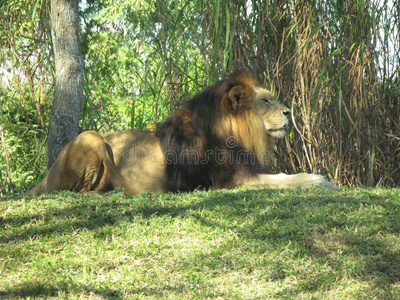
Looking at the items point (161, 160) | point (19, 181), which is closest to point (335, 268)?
point (161, 160)

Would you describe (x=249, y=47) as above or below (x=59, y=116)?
above

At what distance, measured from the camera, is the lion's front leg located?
4.71 meters

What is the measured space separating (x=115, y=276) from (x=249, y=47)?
3890 millimetres

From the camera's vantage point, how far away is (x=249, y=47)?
19.7 ft

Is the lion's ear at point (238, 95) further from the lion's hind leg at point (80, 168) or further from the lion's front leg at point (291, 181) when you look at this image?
the lion's hind leg at point (80, 168)

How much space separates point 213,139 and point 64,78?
73.5 inches

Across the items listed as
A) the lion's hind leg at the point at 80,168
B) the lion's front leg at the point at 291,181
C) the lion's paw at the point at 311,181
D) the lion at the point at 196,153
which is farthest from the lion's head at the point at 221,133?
the lion's hind leg at the point at 80,168

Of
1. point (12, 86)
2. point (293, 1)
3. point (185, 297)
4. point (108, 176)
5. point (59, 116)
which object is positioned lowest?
point (185, 297)

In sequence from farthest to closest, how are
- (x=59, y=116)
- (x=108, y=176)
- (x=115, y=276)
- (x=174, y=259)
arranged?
(x=59, y=116), (x=108, y=176), (x=174, y=259), (x=115, y=276)

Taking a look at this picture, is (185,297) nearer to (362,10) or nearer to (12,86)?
(362,10)

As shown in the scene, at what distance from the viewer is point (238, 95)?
16.7 feet

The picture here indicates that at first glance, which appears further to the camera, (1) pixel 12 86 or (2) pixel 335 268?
(1) pixel 12 86

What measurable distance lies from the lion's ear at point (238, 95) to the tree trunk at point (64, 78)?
175 cm

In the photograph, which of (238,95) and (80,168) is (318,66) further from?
(80,168)
